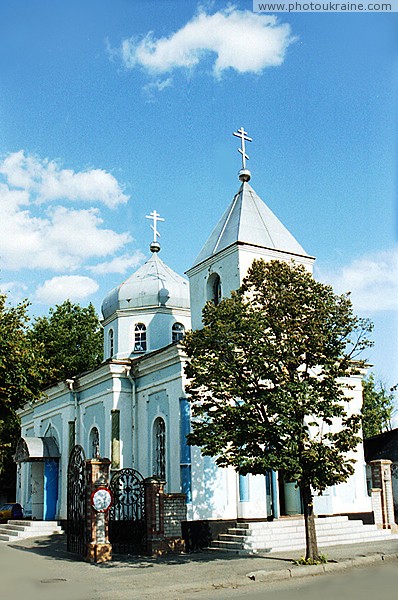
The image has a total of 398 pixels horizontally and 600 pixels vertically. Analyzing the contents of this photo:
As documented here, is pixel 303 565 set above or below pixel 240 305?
below

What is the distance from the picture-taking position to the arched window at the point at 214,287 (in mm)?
22750

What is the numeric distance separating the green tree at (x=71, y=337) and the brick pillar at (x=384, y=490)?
66.9 ft

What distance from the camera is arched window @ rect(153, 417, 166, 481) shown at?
20844 millimetres

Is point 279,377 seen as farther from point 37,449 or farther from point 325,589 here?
point 37,449

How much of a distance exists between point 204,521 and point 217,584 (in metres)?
6.18

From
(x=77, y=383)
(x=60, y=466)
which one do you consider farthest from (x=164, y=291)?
(x=60, y=466)

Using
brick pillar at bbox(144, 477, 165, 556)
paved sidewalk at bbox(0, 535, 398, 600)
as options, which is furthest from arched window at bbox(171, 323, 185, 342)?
paved sidewalk at bbox(0, 535, 398, 600)

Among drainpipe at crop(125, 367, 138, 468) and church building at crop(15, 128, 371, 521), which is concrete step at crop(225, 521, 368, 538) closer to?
church building at crop(15, 128, 371, 521)

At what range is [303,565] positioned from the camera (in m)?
13.9

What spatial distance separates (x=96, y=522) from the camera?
16562 millimetres

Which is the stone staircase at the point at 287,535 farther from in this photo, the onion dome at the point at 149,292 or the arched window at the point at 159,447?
the onion dome at the point at 149,292

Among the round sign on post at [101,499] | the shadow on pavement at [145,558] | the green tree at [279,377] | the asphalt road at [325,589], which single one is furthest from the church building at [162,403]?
the asphalt road at [325,589]

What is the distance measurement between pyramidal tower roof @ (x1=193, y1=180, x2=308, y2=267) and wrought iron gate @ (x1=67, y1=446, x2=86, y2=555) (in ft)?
27.4

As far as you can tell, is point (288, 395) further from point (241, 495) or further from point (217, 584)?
point (241, 495)
